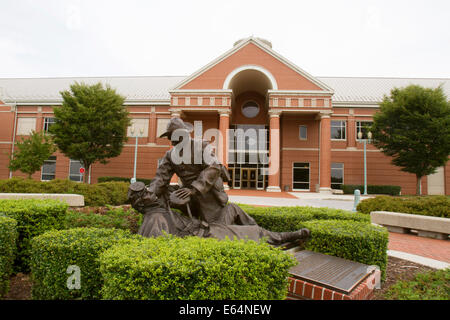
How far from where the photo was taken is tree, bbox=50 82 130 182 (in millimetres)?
21203

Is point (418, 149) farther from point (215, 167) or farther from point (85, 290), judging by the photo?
point (85, 290)

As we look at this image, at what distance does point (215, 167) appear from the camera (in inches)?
147

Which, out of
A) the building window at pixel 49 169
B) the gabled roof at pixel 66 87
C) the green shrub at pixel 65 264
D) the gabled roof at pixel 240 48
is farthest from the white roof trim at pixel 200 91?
the green shrub at pixel 65 264

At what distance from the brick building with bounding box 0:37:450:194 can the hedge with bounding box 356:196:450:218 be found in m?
13.4

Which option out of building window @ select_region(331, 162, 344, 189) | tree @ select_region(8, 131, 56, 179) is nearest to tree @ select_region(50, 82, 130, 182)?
tree @ select_region(8, 131, 56, 179)

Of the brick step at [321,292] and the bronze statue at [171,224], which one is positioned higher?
the bronze statue at [171,224]

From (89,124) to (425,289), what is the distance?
2343cm

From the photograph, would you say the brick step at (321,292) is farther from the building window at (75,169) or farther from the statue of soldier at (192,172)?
the building window at (75,169)

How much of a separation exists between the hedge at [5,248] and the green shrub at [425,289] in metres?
4.47

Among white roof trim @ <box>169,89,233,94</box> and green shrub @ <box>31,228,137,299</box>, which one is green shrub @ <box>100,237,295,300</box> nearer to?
green shrub @ <box>31,228,137,299</box>

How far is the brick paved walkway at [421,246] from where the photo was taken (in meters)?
5.44

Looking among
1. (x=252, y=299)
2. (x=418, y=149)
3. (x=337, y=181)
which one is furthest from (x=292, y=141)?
(x=252, y=299)

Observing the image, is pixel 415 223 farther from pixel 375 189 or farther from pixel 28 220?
pixel 375 189
